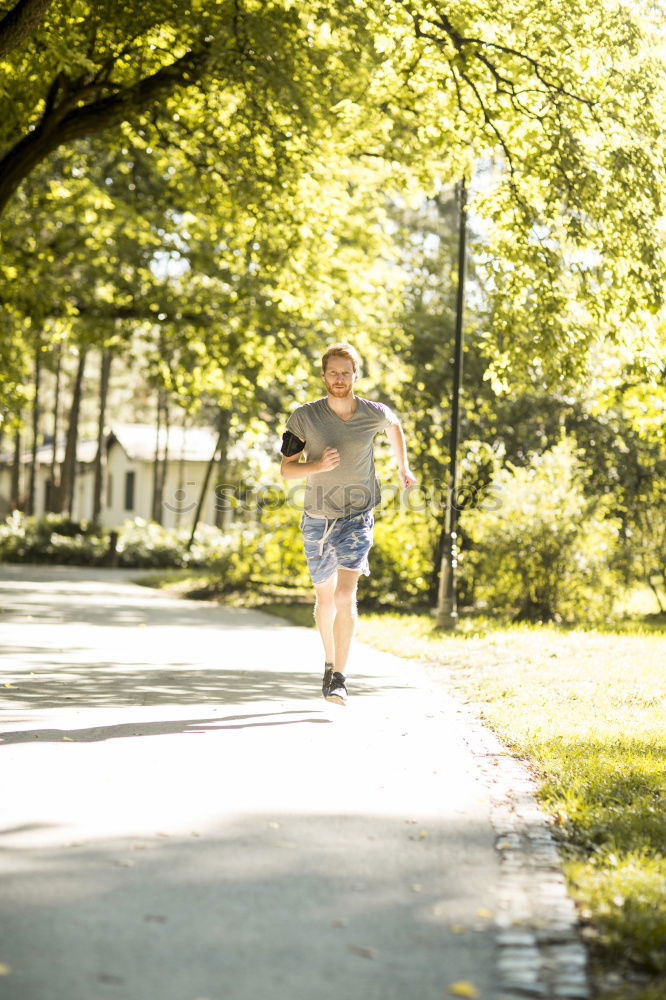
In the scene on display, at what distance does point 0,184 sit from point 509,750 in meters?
11.8

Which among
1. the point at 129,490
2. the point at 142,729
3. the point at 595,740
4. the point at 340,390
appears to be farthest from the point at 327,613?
the point at 129,490

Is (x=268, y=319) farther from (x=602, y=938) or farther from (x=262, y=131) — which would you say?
(x=602, y=938)

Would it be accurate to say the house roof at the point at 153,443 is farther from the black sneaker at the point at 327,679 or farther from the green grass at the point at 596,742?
the black sneaker at the point at 327,679

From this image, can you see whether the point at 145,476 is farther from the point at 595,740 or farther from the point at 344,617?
the point at 595,740

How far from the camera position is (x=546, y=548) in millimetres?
17406

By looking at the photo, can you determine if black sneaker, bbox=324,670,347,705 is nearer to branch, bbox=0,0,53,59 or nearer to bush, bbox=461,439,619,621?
branch, bbox=0,0,53,59

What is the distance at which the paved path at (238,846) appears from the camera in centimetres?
337

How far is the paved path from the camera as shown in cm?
337

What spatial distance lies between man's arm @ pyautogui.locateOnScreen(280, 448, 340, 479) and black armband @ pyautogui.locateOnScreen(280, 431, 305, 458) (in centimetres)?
3

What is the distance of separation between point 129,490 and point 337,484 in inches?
2213

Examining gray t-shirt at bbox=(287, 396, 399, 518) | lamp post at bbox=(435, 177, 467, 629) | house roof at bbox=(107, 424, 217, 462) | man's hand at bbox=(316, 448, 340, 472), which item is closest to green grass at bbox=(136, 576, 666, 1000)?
lamp post at bbox=(435, 177, 467, 629)

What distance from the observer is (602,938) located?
3658 millimetres

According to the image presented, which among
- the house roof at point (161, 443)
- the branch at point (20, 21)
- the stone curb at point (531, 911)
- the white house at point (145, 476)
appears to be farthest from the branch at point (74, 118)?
the house roof at point (161, 443)

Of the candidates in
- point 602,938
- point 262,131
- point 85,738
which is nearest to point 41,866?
point 602,938
